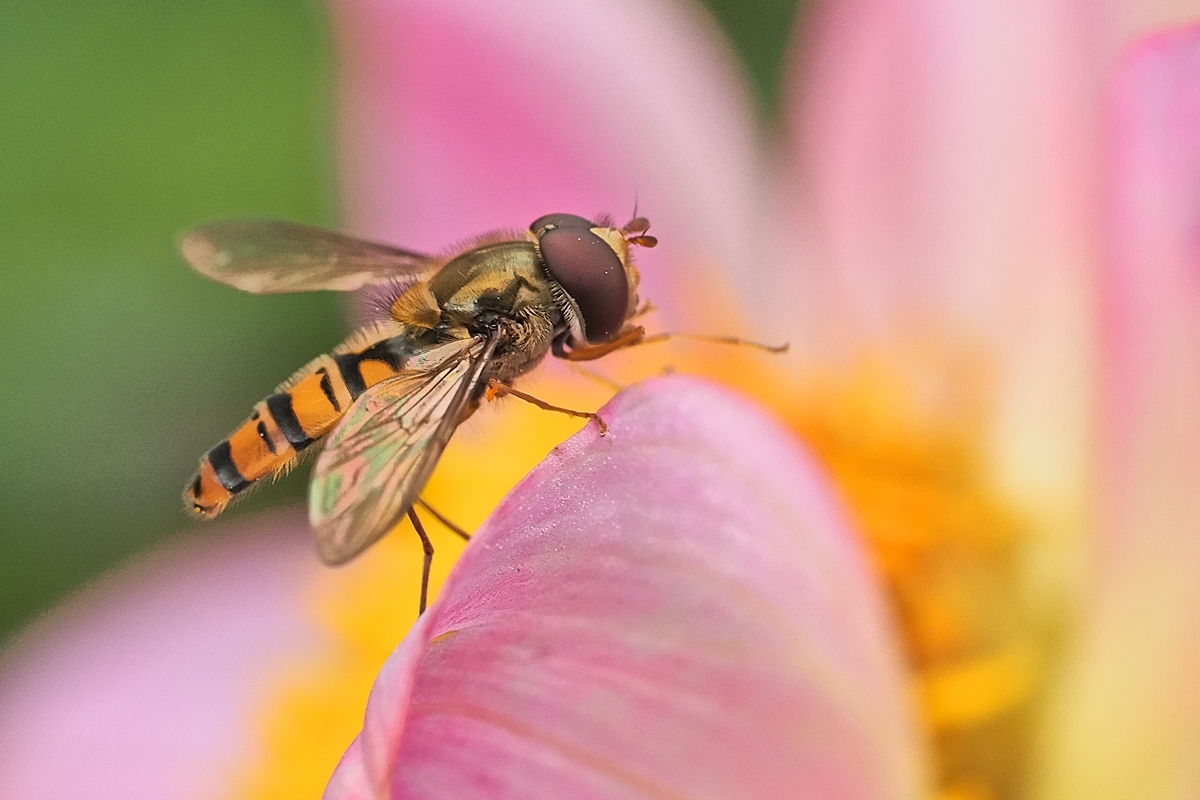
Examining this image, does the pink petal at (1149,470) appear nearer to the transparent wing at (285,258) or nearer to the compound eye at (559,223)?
the compound eye at (559,223)

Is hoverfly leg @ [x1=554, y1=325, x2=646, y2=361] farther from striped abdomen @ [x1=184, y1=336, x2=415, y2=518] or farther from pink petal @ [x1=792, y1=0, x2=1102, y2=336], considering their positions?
pink petal @ [x1=792, y1=0, x2=1102, y2=336]

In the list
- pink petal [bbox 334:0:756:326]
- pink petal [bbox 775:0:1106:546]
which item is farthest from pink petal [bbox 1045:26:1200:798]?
pink petal [bbox 334:0:756:326]

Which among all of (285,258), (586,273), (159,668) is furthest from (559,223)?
(159,668)

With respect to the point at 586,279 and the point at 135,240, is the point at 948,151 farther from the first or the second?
the point at 135,240

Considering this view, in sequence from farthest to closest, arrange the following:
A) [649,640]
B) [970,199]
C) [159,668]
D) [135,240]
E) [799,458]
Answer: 1. [135,240]
2. [159,668]
3. [970,199]
4. [799,458]
5. [649,640]

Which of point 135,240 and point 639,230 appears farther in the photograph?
point 135,240

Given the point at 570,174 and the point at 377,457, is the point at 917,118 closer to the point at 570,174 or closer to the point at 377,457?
the point at 570,174

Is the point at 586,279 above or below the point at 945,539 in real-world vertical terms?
above

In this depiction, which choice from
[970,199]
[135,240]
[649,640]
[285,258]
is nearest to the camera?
[649,640]
